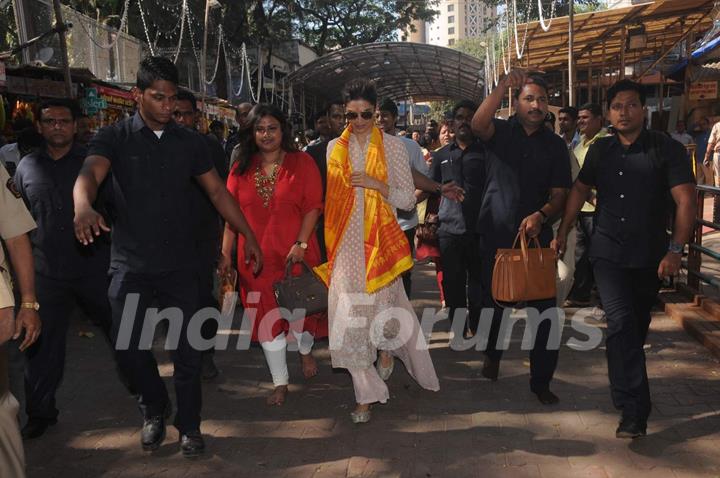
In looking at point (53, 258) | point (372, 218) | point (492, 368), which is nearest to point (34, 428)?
point (53, 258)

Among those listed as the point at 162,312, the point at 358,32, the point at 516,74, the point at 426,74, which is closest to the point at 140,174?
the point at 162,312

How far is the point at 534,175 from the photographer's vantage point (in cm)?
448

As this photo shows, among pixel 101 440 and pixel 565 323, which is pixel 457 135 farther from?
pixel 101 440

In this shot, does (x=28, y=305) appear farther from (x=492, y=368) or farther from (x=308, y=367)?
(x=492, y=368)

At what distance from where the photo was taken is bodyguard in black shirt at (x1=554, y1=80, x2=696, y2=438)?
3.77m

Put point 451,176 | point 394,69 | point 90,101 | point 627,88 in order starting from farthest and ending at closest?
1. point 394,69
2. point 90,101
3. point 451,176
4. point 627,88

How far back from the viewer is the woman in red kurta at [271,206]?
14.9 ft

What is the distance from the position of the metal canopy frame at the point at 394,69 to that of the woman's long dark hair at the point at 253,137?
54.7ft

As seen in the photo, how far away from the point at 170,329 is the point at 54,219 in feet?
3.66

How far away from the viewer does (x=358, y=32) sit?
39.1 metres

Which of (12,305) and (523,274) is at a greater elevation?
(12,305)

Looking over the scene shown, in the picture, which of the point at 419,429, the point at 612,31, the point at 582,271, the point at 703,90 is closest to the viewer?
the point at 419,429

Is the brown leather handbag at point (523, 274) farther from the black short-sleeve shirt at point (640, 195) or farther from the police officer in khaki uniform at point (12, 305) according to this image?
the police officer in khaki uniform at point (12, 305)

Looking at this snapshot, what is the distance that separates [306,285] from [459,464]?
142 centimetres
